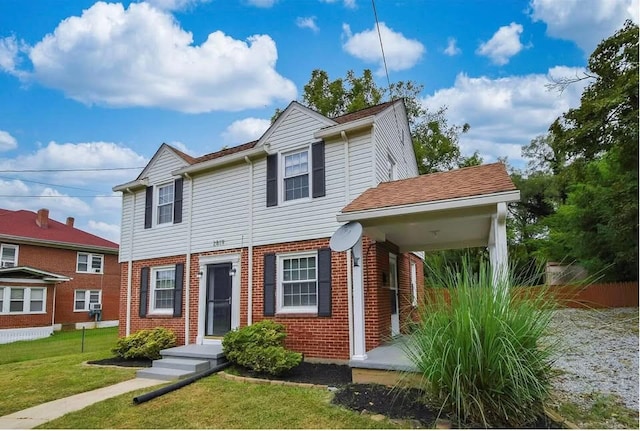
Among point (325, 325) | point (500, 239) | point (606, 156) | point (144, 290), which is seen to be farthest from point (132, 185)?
point (606, 156)

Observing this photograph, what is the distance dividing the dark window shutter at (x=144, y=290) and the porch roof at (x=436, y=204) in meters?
7.06

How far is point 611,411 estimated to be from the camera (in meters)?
4.62

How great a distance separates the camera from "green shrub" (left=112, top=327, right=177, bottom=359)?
9.47m

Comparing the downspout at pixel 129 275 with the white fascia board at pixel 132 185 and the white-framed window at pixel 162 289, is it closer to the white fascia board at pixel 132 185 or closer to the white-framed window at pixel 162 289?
the white fascia board at pixel 132 185

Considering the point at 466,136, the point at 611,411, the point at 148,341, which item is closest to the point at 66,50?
the point at 148,341

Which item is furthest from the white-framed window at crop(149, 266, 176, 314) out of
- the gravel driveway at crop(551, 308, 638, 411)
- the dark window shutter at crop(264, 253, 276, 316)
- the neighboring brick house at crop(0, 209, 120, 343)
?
the neighboring brick house at crop(0, 209, 120, 343)

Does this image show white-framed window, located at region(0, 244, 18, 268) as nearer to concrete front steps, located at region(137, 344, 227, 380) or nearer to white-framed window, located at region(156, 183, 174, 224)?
white-framed window, located at region(156, 183, 174, 224)

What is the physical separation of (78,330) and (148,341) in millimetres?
15239

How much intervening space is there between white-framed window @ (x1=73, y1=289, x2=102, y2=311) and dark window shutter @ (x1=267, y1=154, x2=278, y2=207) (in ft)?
61.2

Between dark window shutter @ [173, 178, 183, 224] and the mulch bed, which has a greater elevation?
→ dark window shutter @ [173, 178, 183, 224]

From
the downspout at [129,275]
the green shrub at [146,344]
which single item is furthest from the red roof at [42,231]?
the green shrub at [146,344]

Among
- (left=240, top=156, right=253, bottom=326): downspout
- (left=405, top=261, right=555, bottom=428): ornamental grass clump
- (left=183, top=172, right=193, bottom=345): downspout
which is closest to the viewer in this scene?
(left=405, top=261, right=555, bottom=428): ornamental grass clump

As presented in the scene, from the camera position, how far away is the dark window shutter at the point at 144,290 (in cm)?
Result: 1119

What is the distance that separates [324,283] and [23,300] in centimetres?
1846
